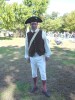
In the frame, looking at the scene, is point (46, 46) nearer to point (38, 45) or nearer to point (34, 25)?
point (38, 45)

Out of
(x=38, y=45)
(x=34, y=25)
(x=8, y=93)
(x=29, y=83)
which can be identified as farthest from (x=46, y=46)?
(x=29, y=83)

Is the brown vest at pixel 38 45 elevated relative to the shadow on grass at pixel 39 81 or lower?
elevated

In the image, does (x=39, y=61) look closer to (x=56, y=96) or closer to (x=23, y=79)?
(x=56, y=96)

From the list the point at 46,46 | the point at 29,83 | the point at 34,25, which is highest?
the point at 34,25

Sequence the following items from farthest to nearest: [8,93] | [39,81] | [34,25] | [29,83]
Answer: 1. [39,81]
2. [29,83]
3. [8,93]
4. [34,25]

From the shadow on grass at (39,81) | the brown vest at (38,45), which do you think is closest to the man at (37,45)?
the brown vest at (38,45)

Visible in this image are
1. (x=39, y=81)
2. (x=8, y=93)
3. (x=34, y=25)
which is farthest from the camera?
(x=39, y=81)

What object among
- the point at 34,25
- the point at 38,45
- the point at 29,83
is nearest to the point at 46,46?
the point at 38,45

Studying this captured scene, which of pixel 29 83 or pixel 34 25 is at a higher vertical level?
pixel 34 25

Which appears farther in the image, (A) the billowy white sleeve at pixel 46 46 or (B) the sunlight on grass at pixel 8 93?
(B) the sunlight on grass at pixel 8 93

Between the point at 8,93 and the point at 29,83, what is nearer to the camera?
the point at 8,93

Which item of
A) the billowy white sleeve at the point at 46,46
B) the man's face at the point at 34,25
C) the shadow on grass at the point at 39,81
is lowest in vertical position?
the shadow on grass at the point at 39,81

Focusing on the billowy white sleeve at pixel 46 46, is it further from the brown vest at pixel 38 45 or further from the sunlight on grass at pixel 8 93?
the sunlight on grass at pixel 8 93

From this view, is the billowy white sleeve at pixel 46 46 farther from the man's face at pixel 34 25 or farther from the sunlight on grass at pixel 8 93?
the sunlight on grass at pixel 8 93
